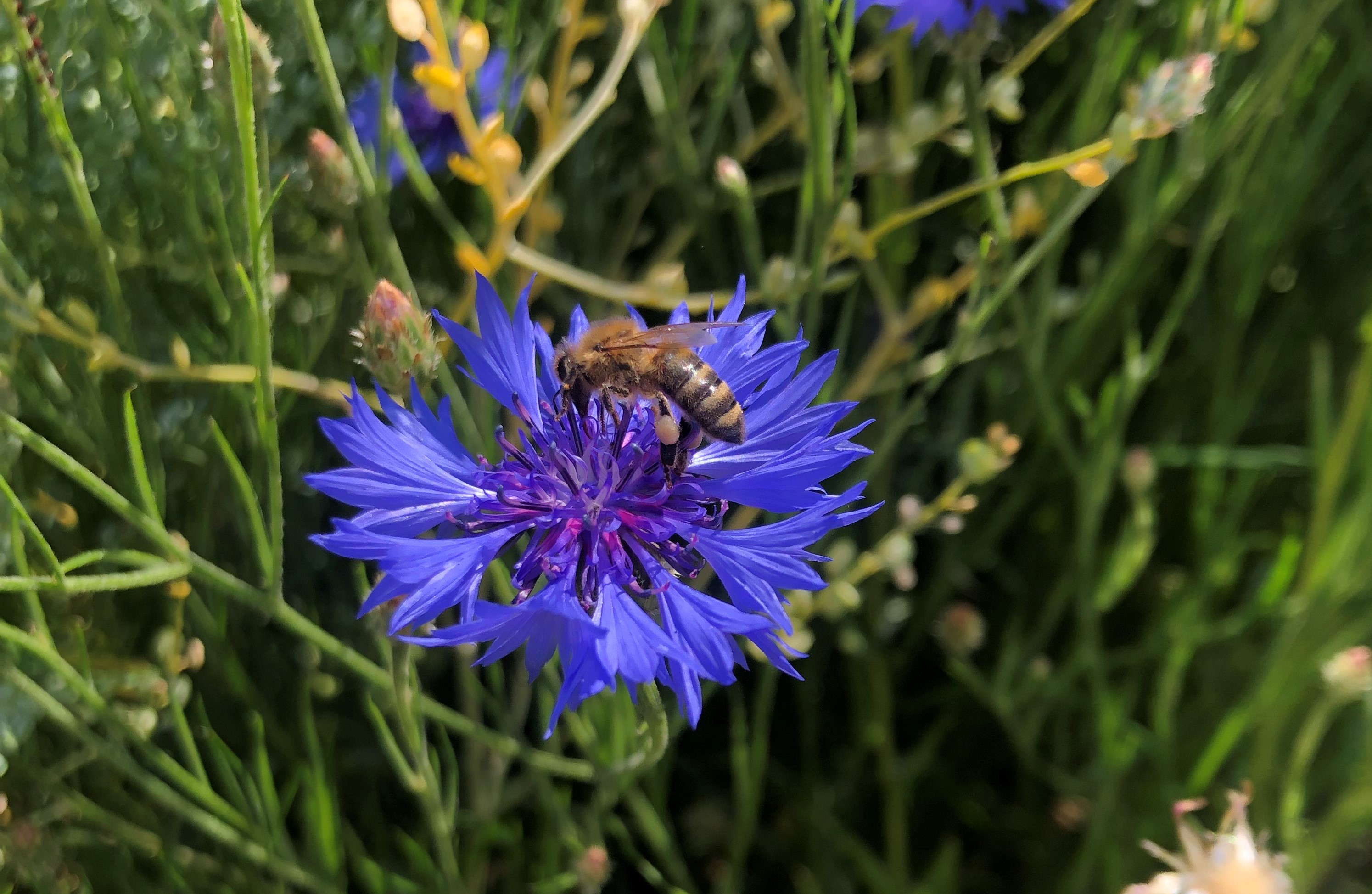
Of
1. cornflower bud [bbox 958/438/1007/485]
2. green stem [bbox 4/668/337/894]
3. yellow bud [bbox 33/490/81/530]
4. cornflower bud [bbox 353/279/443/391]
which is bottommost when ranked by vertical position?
green stem [bbox 4/668/337/894]

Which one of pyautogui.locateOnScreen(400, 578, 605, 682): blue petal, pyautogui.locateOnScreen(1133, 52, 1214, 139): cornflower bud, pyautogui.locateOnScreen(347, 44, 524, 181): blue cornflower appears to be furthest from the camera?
pyautogui.locateOnScreen(347, 44, 524, 181): blue cornflower

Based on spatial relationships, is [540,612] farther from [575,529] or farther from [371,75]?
[371,75]

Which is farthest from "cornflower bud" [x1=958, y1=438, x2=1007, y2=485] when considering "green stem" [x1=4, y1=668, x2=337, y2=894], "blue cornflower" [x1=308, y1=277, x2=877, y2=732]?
"green stem" [x1=4, y1=668, x2=337, y2=894]

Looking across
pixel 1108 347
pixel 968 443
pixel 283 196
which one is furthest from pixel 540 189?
pixel 1108 347

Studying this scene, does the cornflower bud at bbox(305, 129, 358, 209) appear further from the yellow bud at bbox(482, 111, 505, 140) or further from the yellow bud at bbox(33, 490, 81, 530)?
the yellow bud at bbox(33, 490, 81, 530)

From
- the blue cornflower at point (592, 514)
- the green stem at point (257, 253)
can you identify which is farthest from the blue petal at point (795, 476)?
the green stem at point (257, 253)

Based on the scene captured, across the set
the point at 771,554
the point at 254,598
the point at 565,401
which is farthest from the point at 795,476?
the point at 254,598

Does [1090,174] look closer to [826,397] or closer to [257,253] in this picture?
[826,397]
